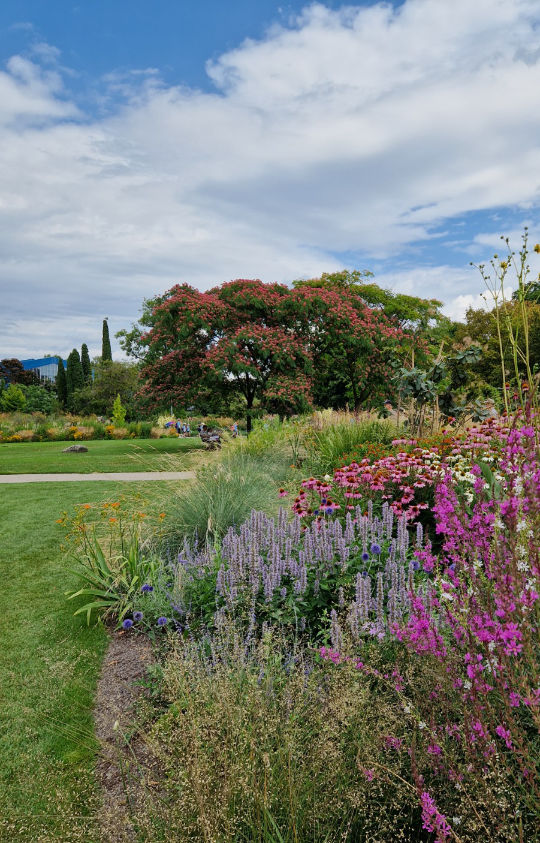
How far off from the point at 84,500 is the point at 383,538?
588cm

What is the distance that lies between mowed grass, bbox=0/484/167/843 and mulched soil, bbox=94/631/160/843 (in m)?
0.07

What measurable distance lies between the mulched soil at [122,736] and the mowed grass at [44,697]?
0.07 metres

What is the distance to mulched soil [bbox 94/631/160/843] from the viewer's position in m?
2.02

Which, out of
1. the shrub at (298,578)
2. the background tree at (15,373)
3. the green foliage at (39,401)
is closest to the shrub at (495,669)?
the shrub at (298,578)

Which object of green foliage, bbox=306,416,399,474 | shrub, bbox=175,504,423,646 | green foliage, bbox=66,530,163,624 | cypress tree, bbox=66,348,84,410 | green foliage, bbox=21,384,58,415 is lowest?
green foliage, bbox=66,530,163,624

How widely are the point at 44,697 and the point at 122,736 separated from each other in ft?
3.50

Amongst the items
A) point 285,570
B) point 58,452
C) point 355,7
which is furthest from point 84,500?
point 58,452

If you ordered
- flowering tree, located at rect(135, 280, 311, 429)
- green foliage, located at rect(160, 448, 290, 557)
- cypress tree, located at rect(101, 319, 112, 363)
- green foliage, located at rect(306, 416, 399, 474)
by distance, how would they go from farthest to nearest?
cypress tree, located at rect(101, 319, 112, 363) < flowering tree, located at rect(135, 280, 311, 429) < green foliage, located at rect(306, 416, 399, 474) < green foliage, located at rect(160, 448, 290, 557)

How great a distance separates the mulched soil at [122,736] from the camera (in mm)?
2016

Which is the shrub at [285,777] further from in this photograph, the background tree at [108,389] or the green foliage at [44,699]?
the background tree at [108,389]

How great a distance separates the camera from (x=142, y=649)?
3.60 m

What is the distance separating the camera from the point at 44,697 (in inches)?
129

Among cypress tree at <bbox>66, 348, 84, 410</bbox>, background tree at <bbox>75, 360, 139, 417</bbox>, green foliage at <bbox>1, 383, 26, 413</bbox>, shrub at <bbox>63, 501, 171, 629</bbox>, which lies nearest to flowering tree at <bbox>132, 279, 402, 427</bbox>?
shrub at <bbox>63, 501, 171, 629</bbox>

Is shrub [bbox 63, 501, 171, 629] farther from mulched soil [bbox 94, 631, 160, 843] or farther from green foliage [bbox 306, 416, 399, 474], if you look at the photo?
green foliage [bbox 306, 416, 399, 474]
